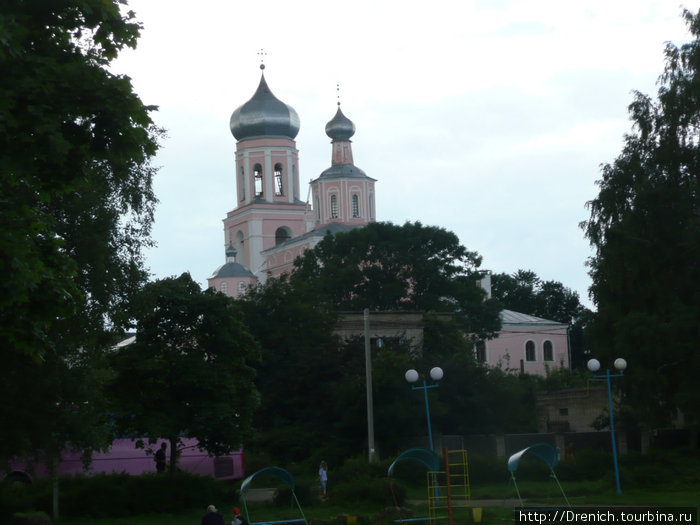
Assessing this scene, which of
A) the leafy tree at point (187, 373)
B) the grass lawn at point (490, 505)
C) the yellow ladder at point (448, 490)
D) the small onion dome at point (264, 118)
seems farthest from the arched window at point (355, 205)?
the grass lawn at point (490, 505)

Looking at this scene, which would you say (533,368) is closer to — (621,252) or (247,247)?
(247,247)

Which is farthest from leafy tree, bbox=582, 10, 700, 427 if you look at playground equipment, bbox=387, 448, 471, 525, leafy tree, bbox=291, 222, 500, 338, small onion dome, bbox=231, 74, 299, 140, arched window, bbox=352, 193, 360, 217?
small onion dome, bbox=231, 74, 299, 140

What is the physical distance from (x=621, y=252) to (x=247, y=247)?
70.4 metres

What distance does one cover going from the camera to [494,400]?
1788 inches

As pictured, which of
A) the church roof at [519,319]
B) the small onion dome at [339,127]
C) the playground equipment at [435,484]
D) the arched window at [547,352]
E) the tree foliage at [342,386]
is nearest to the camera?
the playground equipment at [435,484]

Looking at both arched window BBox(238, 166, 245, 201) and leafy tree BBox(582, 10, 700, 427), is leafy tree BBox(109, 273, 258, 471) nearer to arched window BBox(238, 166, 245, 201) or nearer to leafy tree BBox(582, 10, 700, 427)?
leafy tree BBox(582, 10, 700, 427)

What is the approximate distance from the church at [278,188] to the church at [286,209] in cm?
9

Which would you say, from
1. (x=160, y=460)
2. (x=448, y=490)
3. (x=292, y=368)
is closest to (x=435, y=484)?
(x=448, y=490)

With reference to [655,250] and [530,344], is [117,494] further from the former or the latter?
[530,344]

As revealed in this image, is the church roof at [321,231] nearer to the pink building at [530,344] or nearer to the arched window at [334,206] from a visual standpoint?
the arched window at [334,206]

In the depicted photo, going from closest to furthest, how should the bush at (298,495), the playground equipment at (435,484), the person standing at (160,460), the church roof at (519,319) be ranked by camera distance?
the playground equipment at (435,484) < the bush at (298,495) < the person standing at (160,460) < the church roof at (519,319)

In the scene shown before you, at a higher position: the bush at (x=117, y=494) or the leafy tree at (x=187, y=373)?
the leafy tree at (x=187, y=373)

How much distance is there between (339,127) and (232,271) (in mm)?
15915

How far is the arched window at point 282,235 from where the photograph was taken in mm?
103812
